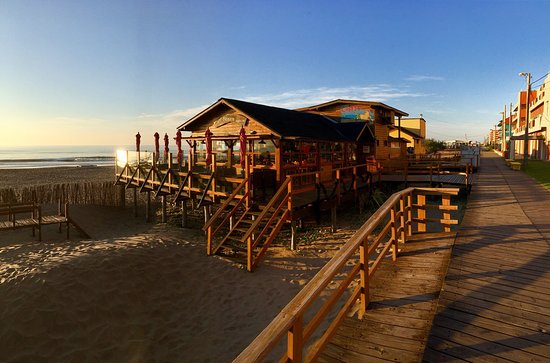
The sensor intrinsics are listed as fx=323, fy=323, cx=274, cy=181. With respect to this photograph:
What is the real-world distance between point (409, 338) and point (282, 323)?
1.79 m

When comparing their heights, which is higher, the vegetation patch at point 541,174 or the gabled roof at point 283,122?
the gabled roof at point 283,122

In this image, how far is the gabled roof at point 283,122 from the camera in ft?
45.9

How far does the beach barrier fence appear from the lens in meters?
16.1

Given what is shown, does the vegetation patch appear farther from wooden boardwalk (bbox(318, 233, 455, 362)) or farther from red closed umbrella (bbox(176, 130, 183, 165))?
red closed umbrella (bbox(176, 130, 183, 165))

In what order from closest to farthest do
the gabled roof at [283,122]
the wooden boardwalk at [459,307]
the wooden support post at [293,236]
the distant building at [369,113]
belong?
the wooden boardwalk at [459,307], the wooden support post at [293,236], the gabled roof at [283,122], the distant building at [369,113]

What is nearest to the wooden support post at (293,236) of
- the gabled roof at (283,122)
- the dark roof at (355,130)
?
the gabled roof at (283,122)

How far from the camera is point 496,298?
4160 mm

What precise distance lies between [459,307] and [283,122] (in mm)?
12177

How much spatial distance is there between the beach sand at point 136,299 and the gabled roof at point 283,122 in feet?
17.7

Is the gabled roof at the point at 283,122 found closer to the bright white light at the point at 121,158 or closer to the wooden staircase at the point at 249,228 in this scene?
the wooden staircase at the point at 249,228

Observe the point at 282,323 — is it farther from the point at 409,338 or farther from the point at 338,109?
the point at 338,109

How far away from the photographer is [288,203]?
10969 mm

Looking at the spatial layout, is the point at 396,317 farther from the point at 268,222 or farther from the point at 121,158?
the point at 121,158

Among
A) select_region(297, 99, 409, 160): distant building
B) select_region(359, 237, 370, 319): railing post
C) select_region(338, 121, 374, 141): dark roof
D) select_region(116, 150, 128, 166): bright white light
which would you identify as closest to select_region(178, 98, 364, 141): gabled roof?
select_region(338, 121, 374, 141): dark roof
